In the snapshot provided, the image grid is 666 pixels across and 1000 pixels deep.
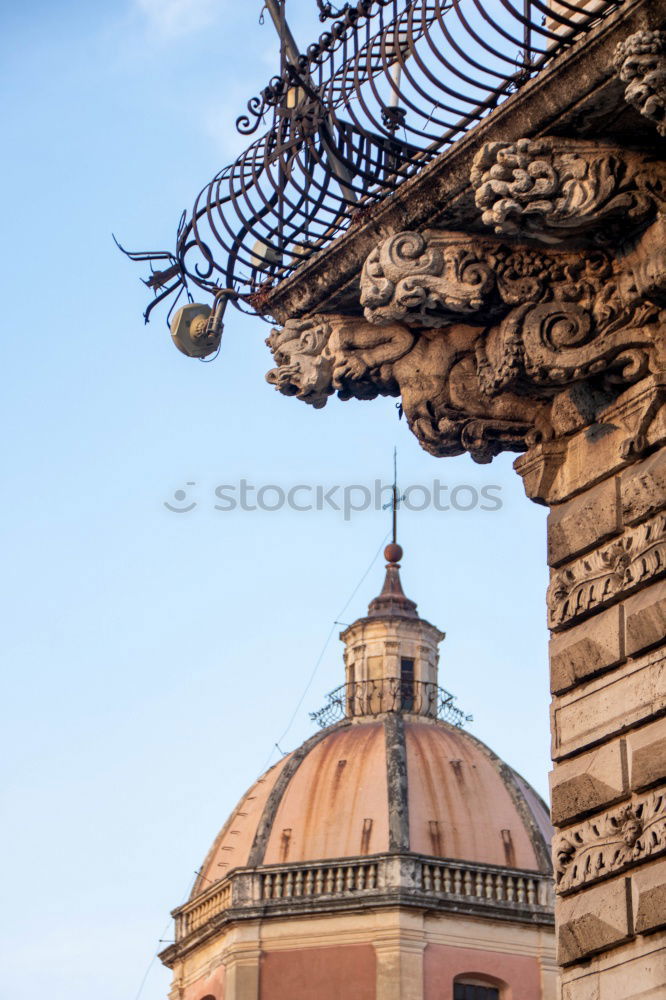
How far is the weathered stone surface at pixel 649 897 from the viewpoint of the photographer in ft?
25.0

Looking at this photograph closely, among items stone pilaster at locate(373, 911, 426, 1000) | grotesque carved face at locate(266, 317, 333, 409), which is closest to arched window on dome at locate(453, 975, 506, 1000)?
stone pilaster at locate(373, 911, 426, 1000)

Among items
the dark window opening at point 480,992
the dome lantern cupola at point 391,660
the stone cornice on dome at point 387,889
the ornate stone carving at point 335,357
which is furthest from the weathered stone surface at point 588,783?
the dome lantern cupola at point 391,660

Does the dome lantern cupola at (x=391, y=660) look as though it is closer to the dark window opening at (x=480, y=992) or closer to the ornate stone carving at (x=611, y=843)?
the dark window opening at (x=480, y=992)

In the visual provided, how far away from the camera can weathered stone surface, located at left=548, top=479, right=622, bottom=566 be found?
27.9 feet

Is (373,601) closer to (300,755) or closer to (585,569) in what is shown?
(300,755)

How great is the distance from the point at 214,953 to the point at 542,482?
38.9 m

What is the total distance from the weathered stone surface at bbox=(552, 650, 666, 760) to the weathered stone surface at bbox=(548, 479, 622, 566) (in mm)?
602

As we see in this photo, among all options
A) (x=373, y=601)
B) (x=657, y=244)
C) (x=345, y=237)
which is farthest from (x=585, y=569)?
(x=373, y=601)

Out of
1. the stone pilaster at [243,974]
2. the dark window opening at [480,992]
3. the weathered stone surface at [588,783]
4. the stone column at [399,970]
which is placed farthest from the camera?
the dark window opening at [480,992]

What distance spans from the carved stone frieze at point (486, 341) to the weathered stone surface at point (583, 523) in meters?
0.35

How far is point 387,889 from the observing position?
4409 centimetres

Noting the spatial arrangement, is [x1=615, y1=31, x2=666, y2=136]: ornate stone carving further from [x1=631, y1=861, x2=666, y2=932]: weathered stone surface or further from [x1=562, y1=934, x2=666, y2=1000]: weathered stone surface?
[x1=562, y1=934, x2=666, y2=1000]: weathered stone surface

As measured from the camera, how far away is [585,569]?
338 inches

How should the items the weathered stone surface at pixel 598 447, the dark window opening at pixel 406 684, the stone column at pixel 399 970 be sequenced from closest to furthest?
the weathered stone surface at pixel 598 447
the stone column at pixel 399 970
the dark window opening at pixel 406 684
